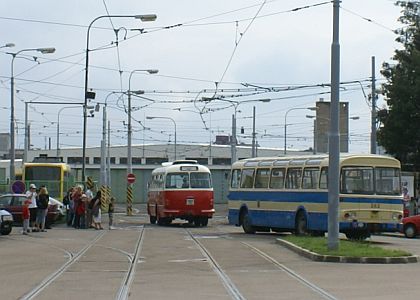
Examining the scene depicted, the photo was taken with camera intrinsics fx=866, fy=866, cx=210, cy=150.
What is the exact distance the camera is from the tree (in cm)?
4562

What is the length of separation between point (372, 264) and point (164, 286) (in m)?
6.67

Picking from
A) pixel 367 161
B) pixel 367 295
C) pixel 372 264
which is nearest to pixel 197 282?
pixel 367 295

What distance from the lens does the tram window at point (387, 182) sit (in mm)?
28609

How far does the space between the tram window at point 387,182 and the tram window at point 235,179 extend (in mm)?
8775

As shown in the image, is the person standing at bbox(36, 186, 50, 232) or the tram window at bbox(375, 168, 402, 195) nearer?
the tram window at bbox(375, 168, 402, 195)

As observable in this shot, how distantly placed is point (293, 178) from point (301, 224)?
1811mm

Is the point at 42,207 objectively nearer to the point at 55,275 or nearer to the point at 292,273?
the point at 55,275

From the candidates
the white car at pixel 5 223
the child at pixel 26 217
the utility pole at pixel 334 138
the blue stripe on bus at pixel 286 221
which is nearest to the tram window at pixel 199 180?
the blue stripe on bus at pixel 286 221

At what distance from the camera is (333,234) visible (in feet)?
73.6

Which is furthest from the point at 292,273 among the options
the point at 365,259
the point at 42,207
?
the point at 42,207

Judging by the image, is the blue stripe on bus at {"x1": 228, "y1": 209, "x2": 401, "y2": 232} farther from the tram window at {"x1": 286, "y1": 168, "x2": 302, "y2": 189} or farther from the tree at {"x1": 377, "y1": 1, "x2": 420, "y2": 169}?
the tree at {"x1": 377, "y1": 1, "x2": 420, "y2": 169}

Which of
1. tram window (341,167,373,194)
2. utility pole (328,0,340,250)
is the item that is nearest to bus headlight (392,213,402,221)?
tram window (341,167,373,194)

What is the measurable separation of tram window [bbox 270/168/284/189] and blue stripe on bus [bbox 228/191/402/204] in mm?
271

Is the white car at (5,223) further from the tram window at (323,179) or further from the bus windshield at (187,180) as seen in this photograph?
the tram window at (323,179)
